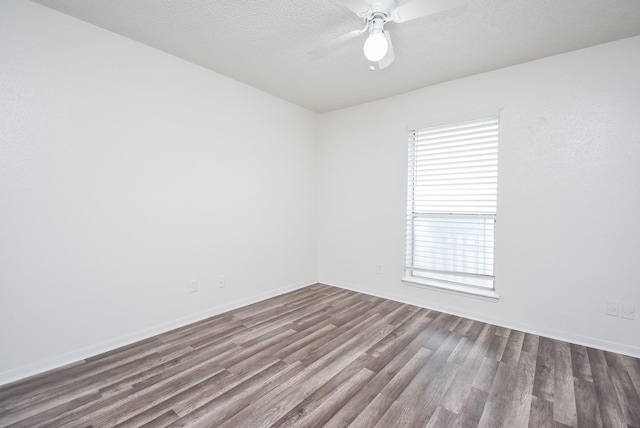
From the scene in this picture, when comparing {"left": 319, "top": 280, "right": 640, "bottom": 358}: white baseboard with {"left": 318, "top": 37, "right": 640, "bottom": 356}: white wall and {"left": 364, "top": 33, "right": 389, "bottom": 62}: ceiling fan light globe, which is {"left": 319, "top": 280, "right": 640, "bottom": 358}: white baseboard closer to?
{"left": 318, "top": 37, "right": 640, "bottom": 356}: white wall

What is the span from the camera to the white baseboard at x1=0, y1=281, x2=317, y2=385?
209 cm

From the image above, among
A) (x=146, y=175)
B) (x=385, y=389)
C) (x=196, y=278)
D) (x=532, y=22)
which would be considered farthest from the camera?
(x=196, y=278)

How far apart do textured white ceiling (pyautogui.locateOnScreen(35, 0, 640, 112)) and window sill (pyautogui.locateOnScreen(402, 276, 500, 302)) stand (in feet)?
7.87

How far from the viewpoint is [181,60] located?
115 inches

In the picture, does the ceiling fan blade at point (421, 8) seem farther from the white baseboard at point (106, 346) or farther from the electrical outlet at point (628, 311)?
the white baseboard at point (106, 346)

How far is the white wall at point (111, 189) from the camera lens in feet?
6.86

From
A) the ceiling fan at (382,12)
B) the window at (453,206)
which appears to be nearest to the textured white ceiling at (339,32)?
the ceiling fan at (382,12)

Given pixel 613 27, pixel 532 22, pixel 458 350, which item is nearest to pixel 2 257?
pixel 458 350

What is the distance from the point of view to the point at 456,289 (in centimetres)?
333

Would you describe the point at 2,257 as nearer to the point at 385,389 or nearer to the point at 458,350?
the point at 385,389

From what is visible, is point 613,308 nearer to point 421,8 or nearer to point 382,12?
point 421,8

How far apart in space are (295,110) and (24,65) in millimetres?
2838

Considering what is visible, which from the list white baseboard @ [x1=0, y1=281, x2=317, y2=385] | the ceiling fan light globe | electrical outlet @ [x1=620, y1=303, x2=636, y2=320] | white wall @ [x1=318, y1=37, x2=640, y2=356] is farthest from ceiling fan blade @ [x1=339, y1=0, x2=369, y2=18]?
electrical outlet @ [x1=620, y1=303, x2=636, y2=320]

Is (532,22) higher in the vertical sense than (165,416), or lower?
higher
